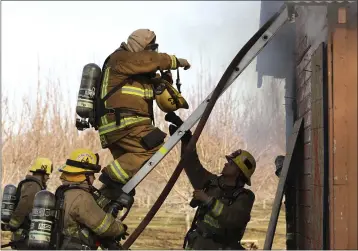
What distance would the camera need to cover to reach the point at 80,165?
5344 mm

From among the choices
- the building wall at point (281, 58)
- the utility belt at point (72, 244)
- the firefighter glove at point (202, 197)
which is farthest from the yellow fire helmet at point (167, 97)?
the building wall at point (281, 58)

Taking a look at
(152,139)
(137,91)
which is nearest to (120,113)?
(137,91)

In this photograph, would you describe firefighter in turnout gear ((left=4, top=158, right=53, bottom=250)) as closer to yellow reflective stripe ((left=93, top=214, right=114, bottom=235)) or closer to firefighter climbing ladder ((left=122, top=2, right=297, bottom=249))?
yellow reflective stripe ((left=93, top=214, right=114, bottom=235))

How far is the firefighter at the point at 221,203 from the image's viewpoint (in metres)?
5.33

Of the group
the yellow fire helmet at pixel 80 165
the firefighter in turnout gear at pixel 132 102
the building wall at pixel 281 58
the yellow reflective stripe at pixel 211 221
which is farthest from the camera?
the building wall at pixel 281 58

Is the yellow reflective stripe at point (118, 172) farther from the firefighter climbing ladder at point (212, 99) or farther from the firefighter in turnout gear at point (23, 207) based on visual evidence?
the firefighter in turnout gear at point (23, 207)

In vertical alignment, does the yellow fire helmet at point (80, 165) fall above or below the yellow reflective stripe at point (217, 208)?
above

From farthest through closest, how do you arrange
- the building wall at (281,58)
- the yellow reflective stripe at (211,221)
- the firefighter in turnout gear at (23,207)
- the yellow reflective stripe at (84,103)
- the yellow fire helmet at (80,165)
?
the firefighter in turnout gear at (23,207)
the building wall at (281,58)
the yellow reflective stripe at (211,221)
the yellow fire helmet at (80,165)
the yellow reflective stripe at (84,103)

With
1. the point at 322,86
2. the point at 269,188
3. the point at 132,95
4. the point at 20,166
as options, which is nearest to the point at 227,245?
the point at 132,95

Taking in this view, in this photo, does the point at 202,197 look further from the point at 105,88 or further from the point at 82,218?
the point at 105,88


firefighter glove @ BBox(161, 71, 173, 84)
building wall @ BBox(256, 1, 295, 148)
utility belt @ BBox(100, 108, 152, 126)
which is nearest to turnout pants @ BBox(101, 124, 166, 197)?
utility belt @ BBox(100, 108, 152, 126)

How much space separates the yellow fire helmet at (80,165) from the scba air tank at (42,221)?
0.31 m

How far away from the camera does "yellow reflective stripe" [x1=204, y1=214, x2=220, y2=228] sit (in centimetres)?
553

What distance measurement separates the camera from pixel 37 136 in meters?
25.8
